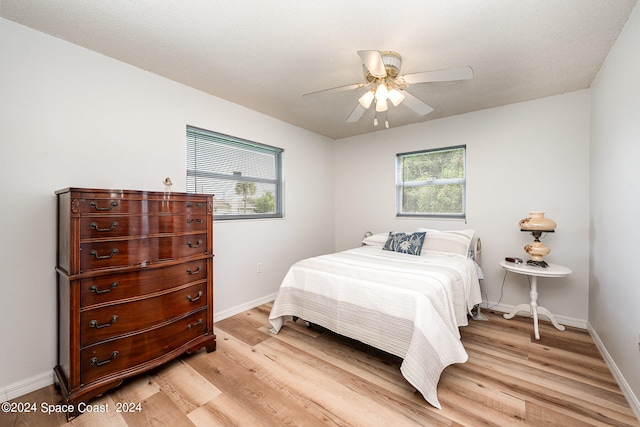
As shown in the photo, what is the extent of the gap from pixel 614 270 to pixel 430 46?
2126 millimetres

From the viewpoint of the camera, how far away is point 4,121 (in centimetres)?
167

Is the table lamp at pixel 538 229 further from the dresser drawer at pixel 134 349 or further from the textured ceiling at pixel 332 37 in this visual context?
the dresser drawer at pixel 134 349

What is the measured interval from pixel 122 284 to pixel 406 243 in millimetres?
2626

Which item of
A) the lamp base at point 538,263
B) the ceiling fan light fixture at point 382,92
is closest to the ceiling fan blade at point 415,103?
the ceiling fan light fixture at point 382,92

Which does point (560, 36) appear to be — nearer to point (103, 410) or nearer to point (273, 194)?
point (273, 194)

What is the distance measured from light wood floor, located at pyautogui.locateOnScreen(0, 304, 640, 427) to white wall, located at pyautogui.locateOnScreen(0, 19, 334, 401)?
495 mm

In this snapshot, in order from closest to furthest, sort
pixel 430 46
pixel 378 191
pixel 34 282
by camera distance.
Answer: pixel 34 282
pixel 430 46
pixel 378 191

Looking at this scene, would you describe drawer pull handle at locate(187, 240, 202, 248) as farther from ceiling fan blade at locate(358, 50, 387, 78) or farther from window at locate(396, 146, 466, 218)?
window at locate(396, 146, 466, 218)

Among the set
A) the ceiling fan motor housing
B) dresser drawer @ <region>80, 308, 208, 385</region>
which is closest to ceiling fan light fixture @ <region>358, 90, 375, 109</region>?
the ceiling fan motor housing

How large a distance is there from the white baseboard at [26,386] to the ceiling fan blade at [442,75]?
3.24 metres

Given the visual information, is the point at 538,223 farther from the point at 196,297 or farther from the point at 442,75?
the point at 196,297

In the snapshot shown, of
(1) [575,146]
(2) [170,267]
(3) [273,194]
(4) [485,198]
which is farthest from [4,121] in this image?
(1) [575,146]

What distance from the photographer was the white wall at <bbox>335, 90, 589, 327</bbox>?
2674 mm

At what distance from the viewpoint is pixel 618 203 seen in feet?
6.12
